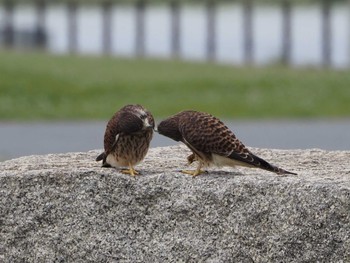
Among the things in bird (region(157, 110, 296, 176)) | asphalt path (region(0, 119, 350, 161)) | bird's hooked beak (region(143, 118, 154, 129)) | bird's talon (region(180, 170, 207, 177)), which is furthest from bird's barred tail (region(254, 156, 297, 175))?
asphalt path (region(0, 119, 350, 161))

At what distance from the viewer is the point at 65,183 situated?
5.87 meters

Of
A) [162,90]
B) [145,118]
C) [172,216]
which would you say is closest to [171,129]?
[145,118]

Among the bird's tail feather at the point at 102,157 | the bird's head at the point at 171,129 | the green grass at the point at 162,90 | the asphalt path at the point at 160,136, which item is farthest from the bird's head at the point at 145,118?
the green grass at the point at 162,90

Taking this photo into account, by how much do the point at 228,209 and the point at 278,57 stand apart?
97.9ft

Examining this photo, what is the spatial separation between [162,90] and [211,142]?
18.0m

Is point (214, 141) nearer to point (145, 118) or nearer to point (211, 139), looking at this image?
point (211, 139)

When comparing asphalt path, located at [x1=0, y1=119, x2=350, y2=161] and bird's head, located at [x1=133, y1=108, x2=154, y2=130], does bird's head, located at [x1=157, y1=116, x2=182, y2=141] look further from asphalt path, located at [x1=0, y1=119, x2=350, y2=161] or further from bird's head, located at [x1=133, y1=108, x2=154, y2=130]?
asphalt path, located at [x1=0, y1=119, x2=350, y2=161]

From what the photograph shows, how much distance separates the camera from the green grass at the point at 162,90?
68.0 feet

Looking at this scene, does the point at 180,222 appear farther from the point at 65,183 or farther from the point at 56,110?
the point at 56,110

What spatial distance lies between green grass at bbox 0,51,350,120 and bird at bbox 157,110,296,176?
13.6m

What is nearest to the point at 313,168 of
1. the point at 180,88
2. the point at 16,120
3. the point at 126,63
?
the point at 16,120

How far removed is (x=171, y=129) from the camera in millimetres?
5887

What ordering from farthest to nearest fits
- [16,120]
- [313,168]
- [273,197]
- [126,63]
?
[126,63] → [16,120] → [313,168] → [273,197]

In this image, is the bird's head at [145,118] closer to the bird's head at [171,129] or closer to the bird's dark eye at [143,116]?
the bird's dark eye at [143,116]
